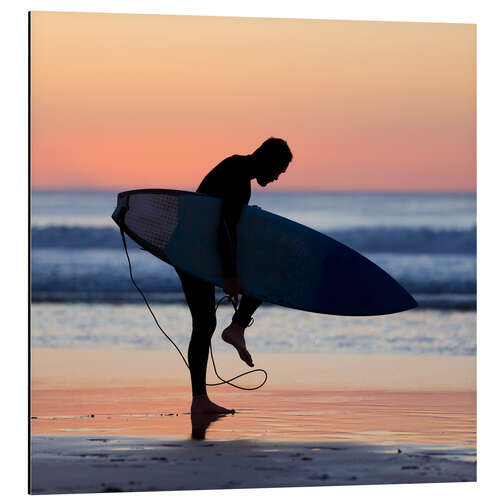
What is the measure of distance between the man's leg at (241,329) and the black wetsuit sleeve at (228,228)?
0.66 feet

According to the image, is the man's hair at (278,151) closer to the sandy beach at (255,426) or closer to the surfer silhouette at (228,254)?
the surfer silhouette at (228,254)

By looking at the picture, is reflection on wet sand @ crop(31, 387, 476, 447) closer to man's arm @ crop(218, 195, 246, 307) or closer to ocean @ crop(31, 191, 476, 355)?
man's arm @ crop(218, 195, 246, 307)

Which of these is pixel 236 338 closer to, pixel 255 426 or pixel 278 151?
pixel 255 426

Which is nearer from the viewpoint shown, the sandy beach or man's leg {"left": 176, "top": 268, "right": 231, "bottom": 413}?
the sandy beach

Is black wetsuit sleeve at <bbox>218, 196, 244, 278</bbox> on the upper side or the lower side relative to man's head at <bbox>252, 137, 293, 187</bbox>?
lower

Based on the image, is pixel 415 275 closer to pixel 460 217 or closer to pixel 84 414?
pixel 460 217

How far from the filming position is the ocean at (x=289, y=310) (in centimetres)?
690

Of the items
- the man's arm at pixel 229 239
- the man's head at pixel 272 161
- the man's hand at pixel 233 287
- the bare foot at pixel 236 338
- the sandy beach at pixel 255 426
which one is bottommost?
the sandy beach at pixel 255 426

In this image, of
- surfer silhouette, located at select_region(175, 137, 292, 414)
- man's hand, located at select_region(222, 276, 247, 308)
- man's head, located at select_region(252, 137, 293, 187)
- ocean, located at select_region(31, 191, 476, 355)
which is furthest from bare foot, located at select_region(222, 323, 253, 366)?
ocean, located at select_region(31, 191, 476, 355)

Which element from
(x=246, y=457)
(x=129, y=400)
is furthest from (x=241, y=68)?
(x=246, y=457)

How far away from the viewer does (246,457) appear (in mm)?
4664

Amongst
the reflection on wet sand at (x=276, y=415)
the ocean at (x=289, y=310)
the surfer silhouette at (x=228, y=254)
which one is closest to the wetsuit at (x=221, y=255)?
the surfer silhouette at (x=228, y=254)

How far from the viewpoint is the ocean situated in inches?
272
